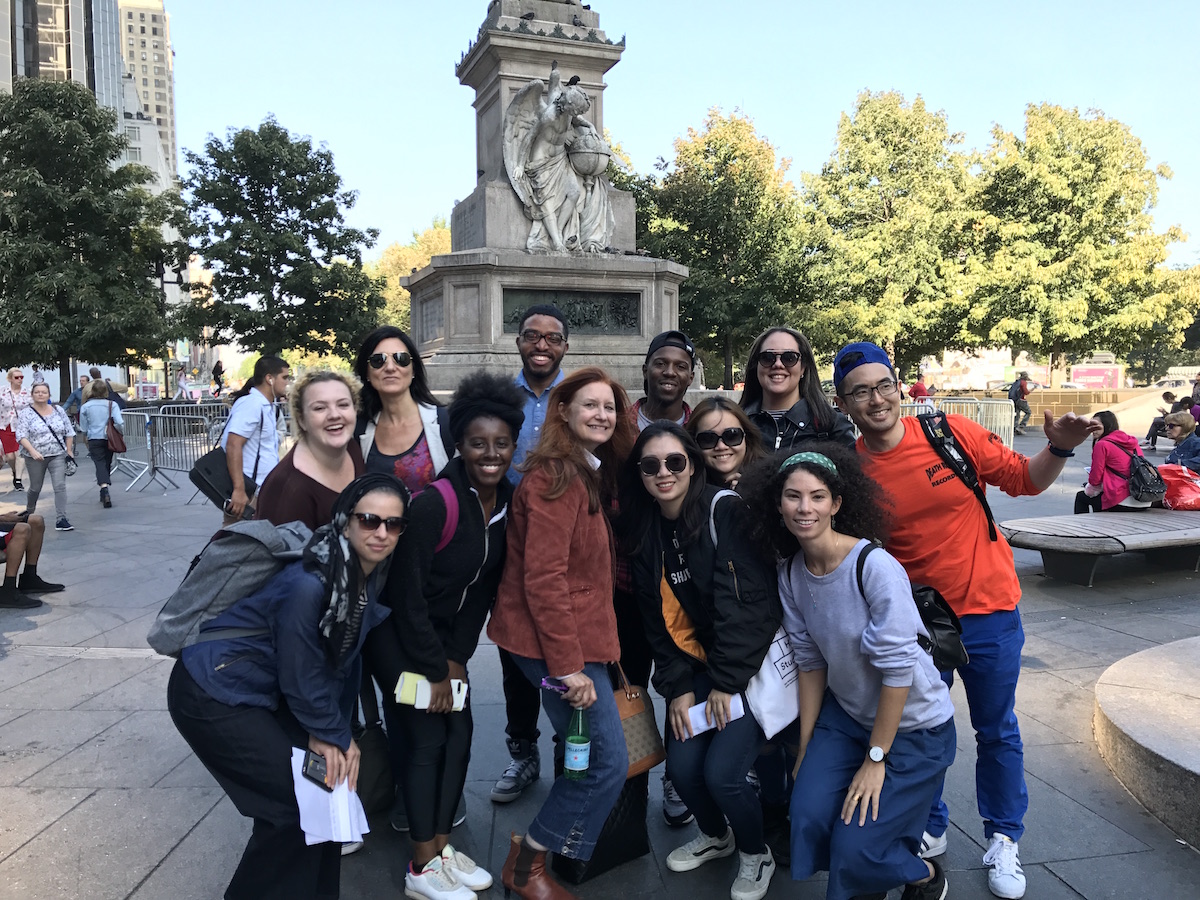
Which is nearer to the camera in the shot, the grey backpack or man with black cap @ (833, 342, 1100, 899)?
the grey backpack

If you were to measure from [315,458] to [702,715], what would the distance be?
5.65ft

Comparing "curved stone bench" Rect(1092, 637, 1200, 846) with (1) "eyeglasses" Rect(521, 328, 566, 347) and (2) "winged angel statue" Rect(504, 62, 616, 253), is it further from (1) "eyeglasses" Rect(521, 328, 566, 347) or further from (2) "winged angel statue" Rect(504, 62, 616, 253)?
(2) "winged angel statue" Rect(504, 62, 616, 253)

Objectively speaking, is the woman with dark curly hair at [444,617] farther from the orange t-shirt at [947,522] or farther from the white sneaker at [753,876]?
the orange t-shirt at [947,522]

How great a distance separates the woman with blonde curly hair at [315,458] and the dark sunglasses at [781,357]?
170cm

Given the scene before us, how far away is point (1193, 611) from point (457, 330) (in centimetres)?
852

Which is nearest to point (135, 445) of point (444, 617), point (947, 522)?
point (444, 617)

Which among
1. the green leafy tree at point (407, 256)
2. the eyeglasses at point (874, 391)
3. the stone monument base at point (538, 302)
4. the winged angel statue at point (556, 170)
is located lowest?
the eyeglasses at point (874, 391)

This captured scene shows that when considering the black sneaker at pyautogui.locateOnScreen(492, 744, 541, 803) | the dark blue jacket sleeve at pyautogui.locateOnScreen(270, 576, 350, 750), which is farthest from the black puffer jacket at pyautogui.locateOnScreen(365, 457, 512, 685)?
the black sneaker at pyautogui.locateOnScreen(492, 744, 541, 803)

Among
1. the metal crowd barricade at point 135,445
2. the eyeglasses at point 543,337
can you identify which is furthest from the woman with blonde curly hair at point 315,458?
the metal crowd barricade at point 135,445

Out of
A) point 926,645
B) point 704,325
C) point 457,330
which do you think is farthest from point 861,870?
point 704,325

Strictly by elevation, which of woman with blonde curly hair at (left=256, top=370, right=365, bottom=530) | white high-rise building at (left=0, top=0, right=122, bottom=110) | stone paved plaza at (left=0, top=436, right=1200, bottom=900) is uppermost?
white high-rise building at (left=0, top=0, right=122, bottom=110)

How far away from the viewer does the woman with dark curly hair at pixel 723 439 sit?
10.6 feet

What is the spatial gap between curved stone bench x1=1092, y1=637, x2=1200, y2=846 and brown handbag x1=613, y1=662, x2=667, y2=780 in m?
2.00

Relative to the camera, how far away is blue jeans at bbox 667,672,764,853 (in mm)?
2842
